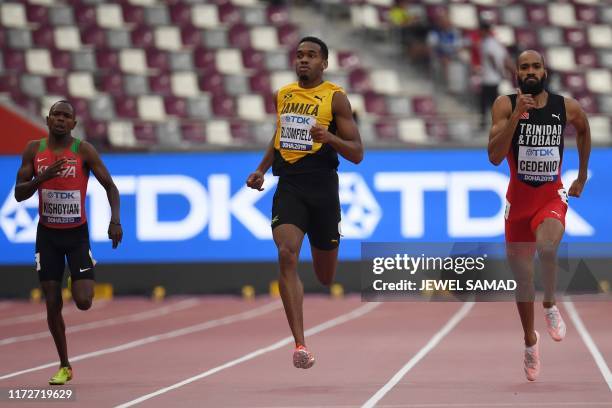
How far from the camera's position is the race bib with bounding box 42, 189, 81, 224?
389 inches

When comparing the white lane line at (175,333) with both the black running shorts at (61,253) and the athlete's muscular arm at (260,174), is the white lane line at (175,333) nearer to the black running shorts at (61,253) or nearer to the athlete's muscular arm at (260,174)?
the black running shorts at (61,253)

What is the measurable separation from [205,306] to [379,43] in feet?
26.2

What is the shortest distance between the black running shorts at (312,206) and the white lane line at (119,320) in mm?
5116

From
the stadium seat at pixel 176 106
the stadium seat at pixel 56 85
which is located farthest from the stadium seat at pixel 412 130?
the stadium seat at pixel 56 85

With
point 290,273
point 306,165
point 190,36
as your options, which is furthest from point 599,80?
point 290,273

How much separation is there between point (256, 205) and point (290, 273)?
9.70 m

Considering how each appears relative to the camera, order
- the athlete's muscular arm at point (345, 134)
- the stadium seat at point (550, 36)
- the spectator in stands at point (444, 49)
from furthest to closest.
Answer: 1. the stadium seat at point (550, 36)
2. the spectator in stands at point (444, 49)
3. the athlete's muscular arm at point (345, 134)

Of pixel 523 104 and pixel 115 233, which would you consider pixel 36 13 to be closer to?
pixel 115 233

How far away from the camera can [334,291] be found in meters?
19.7

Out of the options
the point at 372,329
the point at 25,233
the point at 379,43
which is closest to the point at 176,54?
the point at 379,43

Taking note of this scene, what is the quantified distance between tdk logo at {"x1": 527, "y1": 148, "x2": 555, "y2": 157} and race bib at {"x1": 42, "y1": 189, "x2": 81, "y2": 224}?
3.15 meters

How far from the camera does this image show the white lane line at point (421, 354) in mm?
8992

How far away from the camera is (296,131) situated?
9664 millimetres

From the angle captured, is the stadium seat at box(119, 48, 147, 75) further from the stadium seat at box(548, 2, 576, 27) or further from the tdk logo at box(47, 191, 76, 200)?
the tdk logo at box(47, 191, 76, 200)
